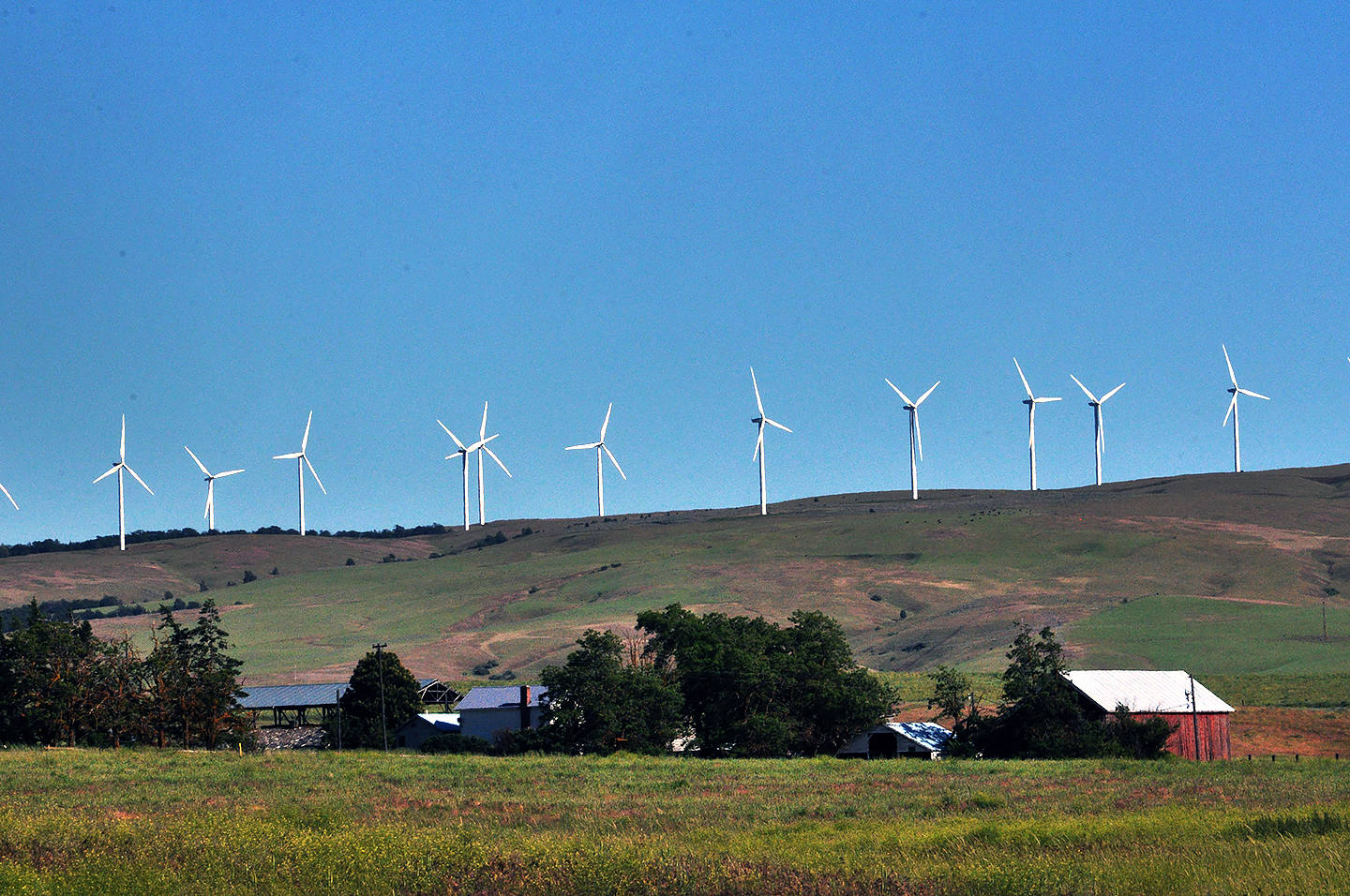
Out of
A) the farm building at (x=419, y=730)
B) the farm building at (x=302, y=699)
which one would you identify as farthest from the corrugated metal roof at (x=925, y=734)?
the farm building at (x=302, y=699)

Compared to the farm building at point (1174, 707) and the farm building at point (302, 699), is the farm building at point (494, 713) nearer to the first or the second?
the farm building at point (302, 699)

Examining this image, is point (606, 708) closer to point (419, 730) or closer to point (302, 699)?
point (419, 730)

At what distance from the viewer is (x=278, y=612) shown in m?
199

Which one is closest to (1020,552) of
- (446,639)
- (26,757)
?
(446,639)

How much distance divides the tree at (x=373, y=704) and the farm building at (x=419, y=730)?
626mm

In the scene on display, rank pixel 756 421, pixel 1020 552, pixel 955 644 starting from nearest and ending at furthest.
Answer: pixel 955 644, pixel 756 421, pixel 1020 552

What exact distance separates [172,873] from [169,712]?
57248 mm

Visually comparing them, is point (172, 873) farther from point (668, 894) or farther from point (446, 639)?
point (446, 639)

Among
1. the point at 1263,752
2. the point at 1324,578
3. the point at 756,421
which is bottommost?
the point at 1263,752

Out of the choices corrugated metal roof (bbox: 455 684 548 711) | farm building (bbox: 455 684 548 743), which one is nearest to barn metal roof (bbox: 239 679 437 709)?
corrugated metal roof (bbox: 455 684 548 711)

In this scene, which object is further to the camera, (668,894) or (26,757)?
(26,757)

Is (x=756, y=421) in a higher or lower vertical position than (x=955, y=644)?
higher

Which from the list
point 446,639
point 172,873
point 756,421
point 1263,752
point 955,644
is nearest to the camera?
point 172,873

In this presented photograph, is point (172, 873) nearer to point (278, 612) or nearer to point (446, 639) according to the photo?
point (446, 639)
